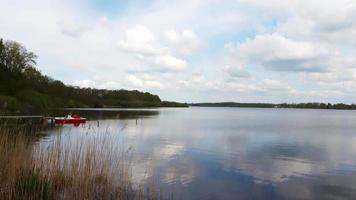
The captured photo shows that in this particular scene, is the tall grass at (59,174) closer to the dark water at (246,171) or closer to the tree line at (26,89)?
the dark water at (246,171)

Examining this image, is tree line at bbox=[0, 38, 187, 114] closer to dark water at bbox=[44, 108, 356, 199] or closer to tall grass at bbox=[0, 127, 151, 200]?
dark water at bbox=[44, 108, 356, 199]

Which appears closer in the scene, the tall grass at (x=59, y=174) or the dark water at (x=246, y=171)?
the tall grass at (x=59, y=174)

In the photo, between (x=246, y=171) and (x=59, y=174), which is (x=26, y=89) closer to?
(x=246, y=171)

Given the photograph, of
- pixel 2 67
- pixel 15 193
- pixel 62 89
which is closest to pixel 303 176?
pixel 15 193

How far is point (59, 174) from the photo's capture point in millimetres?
9781

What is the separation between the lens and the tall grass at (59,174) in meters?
8.62

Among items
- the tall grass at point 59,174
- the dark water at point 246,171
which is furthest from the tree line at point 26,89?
the tall grass at point 59,174

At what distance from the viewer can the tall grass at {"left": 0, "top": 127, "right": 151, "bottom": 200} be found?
862cm

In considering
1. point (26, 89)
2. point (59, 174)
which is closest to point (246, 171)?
point (59, 174)

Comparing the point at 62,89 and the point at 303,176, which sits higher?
the point at 62,89

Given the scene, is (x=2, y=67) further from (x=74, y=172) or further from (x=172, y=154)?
(x=74, y=172)

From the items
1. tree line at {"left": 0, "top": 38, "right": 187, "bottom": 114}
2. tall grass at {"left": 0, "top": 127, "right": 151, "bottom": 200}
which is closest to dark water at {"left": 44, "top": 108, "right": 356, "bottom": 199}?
tall grass at {"left": 0, "top": 127, "right": 151, "bottom": 200}

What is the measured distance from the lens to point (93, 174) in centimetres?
946

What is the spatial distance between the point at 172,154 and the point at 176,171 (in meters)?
5.33
